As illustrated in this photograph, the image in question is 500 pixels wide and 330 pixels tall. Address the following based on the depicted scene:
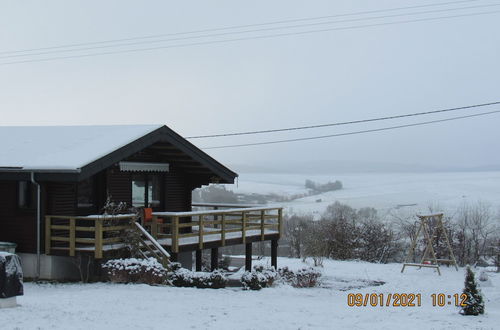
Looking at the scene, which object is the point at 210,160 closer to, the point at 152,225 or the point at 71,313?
the point at 152,225

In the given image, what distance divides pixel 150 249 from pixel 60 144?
4700mm

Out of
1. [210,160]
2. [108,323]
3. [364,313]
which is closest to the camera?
[108,323]

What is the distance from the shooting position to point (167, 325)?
34.3ft

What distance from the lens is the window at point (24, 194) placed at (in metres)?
17.6

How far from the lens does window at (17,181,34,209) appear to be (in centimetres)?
1759

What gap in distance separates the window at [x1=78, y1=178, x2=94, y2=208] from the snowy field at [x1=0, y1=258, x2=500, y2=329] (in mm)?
3070

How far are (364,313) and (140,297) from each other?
466 cm

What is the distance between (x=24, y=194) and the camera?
17.7m

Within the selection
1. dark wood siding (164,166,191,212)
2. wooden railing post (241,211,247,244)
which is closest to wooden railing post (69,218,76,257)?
dark wood siding (164,166,191,212)

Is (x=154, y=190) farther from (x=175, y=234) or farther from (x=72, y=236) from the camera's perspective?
(x=72, y=236)

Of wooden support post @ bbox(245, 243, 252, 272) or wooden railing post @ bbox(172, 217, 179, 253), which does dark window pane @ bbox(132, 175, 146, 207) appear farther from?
wooden support post @ bbox(245, 243, 252, 272)

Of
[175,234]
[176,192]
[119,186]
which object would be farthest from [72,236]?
[176,192]

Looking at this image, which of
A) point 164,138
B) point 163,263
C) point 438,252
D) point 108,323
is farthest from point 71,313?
point 438,252

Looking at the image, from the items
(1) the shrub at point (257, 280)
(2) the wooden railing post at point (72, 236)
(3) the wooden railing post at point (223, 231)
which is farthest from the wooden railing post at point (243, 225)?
(2) the wooden railing post at point (72, 236)
